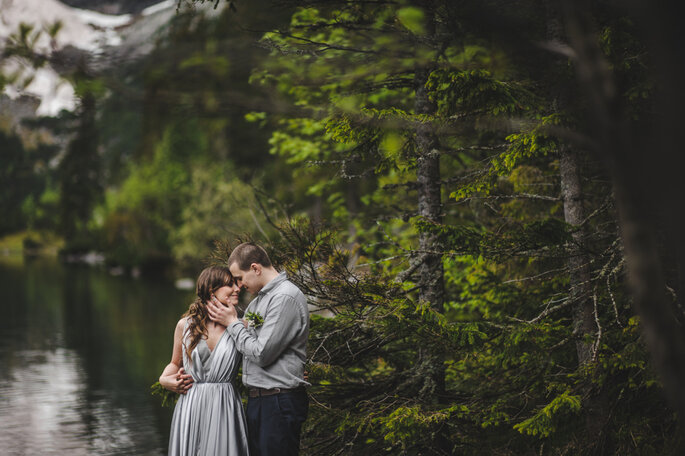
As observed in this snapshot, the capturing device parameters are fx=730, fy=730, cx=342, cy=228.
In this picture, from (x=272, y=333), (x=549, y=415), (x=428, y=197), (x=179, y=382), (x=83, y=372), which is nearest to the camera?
(x=272, y=333)

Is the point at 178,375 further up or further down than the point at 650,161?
further down

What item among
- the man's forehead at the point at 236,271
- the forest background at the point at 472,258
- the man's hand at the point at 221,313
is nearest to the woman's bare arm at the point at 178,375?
the man's hand at the point at 221,313

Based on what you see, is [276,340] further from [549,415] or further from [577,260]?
[577,260]

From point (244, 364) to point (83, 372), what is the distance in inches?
440

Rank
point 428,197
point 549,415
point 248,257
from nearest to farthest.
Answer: point 248,257
point 549,415
point 428,197

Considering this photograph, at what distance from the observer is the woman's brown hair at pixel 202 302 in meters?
4.43

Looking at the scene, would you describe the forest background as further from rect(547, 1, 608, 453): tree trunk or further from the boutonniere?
the boutonniere

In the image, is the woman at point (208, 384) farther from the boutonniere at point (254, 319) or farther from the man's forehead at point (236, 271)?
the boutonniere at point (254, 319)

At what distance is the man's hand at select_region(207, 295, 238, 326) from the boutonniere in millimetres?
81

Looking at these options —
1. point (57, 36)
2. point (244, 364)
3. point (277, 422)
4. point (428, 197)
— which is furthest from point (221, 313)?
point (428, 197)

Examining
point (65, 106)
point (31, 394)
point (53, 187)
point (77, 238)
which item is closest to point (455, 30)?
point (65, 106)

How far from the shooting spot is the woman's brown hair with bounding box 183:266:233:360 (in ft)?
14.5

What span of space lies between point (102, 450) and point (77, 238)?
63.1 metres

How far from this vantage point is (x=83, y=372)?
A: 14.3 meters
